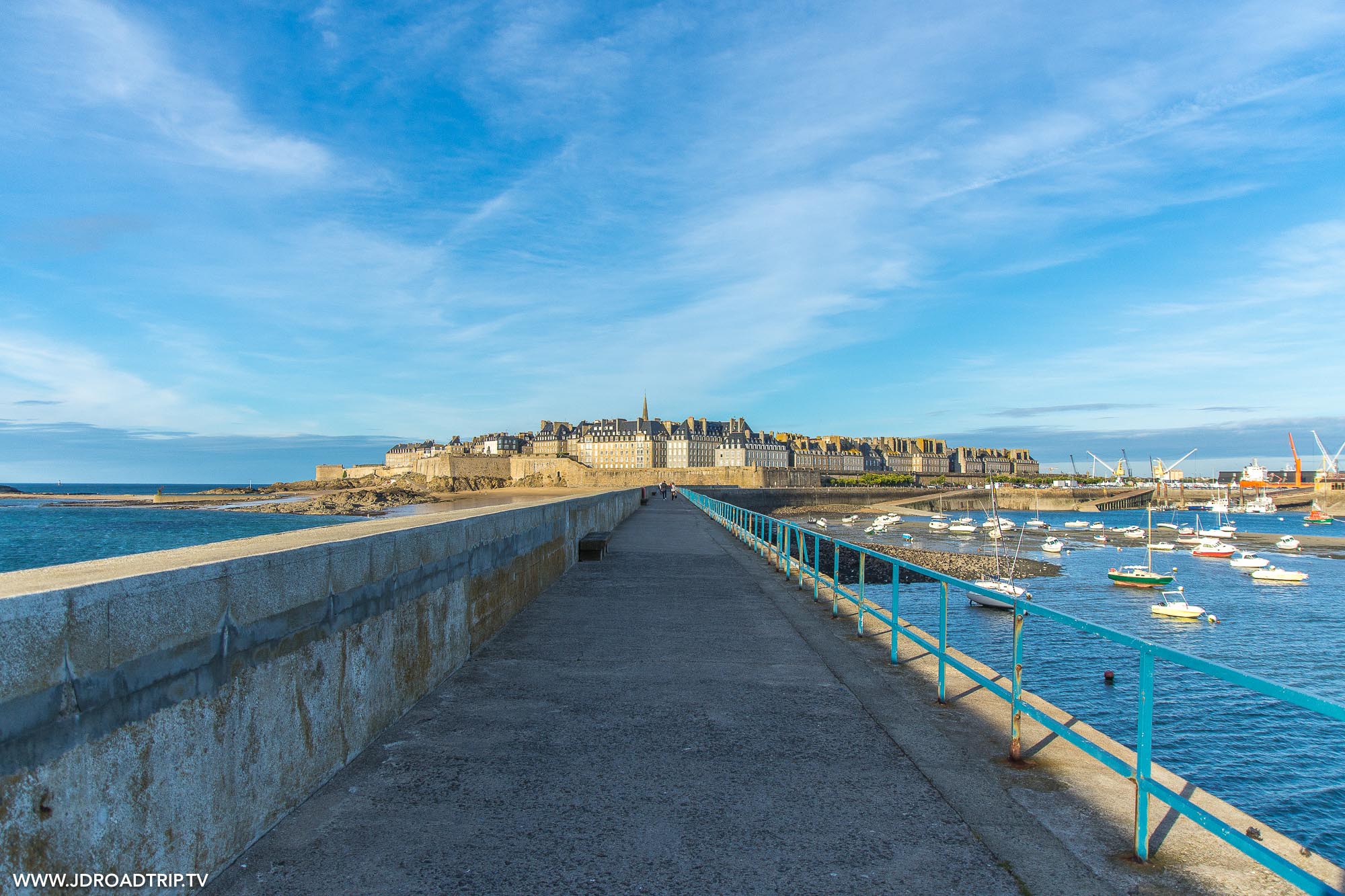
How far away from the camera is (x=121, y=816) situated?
2740mm

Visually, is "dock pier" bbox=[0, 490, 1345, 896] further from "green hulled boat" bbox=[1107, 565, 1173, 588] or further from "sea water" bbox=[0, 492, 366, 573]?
"green hulled boat" bbox=[1107, 565, 1173, 588]

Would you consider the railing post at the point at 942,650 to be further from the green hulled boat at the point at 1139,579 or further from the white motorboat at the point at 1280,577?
the white motorboat at the point at 1280,577

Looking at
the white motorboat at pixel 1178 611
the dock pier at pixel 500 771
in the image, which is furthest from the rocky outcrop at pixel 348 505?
the dock pier at pixel 500 771

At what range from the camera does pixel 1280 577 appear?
1574 inches

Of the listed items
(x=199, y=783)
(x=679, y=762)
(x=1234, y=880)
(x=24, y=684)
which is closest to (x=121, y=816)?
(x=199, y=783)

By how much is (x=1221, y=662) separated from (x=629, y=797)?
21.2 m

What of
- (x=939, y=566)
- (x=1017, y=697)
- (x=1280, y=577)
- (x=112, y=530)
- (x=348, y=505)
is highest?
(x=1017, y=697)

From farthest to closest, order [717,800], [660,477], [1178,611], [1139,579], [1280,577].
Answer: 1. [660,477]
2. [1280,577]
3. [1139,579]
4. [1178,611]
5. [717,800]

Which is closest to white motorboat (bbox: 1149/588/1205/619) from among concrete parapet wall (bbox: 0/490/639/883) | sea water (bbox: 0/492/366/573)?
sea water (bbox: 0/492/366/573)

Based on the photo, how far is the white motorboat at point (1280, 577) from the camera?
39781 mm

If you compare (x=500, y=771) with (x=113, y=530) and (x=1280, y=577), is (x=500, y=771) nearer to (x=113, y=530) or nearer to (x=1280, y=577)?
(x=1280, y=577)

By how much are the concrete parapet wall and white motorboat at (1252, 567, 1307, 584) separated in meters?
46.1

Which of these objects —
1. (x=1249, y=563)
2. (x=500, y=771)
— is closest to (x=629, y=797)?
(x=500, y=771)

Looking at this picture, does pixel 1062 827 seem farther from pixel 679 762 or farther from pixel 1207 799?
pixel 679 762
